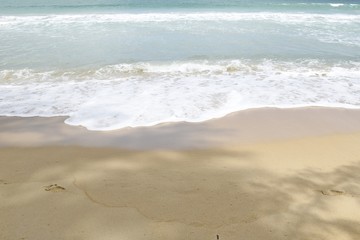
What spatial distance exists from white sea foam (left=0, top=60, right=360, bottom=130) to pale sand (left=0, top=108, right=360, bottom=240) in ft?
1.66

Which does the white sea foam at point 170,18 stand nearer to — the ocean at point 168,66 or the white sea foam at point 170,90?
the ocean at point 168,66

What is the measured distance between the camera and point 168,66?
27.7ft

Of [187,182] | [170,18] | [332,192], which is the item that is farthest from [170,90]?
[170,18]

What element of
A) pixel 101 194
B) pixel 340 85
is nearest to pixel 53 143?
pixel 101 194

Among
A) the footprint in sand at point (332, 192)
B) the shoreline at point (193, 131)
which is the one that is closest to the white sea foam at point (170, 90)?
the shoreline at point (193, 131)

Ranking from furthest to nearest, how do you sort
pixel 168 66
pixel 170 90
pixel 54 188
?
pixel 168 66 < pixel 170 90 < pixel 54 188

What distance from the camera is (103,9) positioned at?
19.6m

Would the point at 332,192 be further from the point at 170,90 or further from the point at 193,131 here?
the point at 170,90

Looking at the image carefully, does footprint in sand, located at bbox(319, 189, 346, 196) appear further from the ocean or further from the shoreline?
the ocean

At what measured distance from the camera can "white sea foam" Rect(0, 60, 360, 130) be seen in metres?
5.48

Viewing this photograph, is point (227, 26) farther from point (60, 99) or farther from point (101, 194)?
point (101, 194)

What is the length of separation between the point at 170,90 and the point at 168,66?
2.02 meters

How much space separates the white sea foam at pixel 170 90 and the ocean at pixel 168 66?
19mm

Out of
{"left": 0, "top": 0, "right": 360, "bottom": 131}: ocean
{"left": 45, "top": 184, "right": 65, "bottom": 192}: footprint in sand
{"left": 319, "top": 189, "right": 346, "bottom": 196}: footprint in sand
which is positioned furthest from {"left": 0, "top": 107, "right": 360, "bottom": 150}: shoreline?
{"left": 319, "top": 189, "right": 346, "bottom": 196}: footprint in sand
